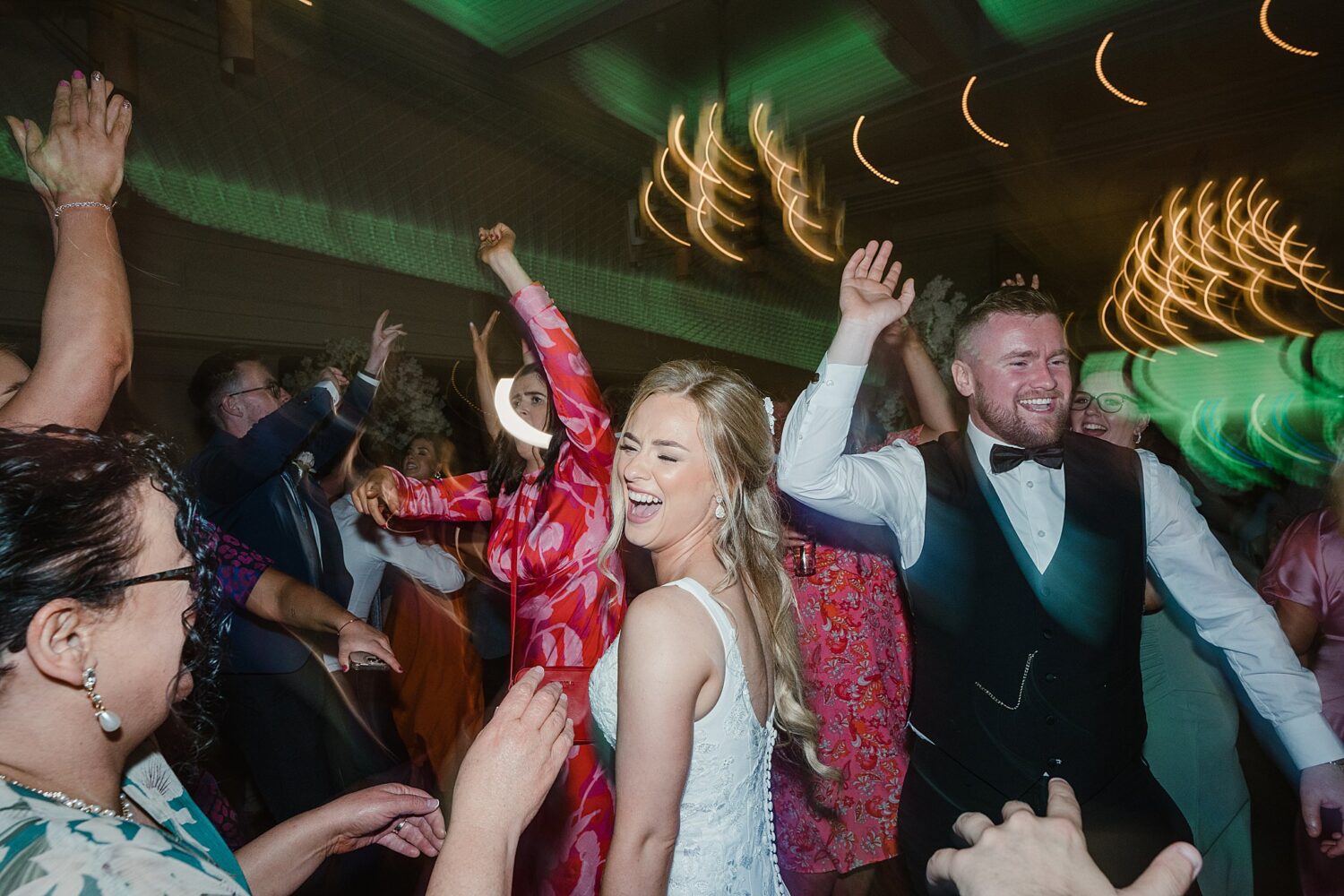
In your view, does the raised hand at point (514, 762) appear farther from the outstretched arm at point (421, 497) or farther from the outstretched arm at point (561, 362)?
the outstretched arm at point (421, 497)

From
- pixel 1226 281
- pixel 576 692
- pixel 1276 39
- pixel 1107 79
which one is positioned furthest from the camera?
pixel 1226 281

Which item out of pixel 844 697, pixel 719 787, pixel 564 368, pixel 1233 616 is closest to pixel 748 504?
pixel 719 787

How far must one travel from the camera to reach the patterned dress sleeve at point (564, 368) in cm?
167

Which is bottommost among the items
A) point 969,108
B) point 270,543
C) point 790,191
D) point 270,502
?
point 270,543

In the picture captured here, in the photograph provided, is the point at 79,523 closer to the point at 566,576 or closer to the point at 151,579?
the point at 151,579

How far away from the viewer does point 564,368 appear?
1.68 m

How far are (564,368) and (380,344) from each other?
719 millimetres

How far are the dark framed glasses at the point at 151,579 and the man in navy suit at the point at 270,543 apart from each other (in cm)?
128

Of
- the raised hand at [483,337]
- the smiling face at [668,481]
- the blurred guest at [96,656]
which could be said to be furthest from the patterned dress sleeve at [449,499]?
the blurred guest at [96,656]

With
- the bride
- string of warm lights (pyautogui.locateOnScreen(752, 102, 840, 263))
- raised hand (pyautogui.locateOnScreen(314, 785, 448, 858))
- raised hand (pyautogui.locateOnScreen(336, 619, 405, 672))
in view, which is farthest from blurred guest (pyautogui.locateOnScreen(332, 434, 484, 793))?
string of warm lights (pyautogui.locateOnScreen(752, 102, 840, 263))

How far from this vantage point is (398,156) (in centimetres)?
206

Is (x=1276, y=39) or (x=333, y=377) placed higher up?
(x=1276, y=39)

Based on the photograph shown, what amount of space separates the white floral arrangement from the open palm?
4.42 ft

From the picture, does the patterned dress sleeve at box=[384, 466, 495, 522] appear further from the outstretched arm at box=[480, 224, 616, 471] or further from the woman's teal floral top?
the woman's teal floral top
